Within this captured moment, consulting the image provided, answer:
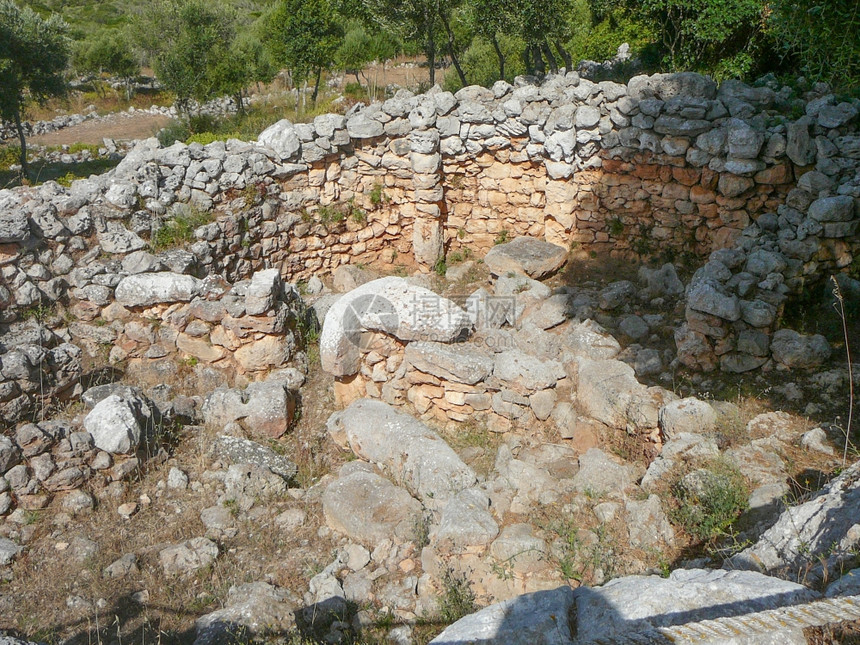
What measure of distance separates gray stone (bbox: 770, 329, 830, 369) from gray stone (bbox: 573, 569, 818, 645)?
373 cm

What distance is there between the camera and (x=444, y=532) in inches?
200

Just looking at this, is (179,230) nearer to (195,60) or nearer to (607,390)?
(607,390)

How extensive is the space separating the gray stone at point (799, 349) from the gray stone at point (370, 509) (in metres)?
3.70

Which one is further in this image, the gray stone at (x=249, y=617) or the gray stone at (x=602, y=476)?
the gray stone at (x=602, y=476)

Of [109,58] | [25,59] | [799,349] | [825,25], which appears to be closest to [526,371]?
[799,349]

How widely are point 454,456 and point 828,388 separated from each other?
11.0ft

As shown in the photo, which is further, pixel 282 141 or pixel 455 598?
pixel 282 141

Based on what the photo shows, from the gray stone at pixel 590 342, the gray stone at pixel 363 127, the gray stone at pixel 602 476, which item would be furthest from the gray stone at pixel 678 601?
the gray stone at pixel 363 127

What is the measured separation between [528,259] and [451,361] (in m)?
3.26

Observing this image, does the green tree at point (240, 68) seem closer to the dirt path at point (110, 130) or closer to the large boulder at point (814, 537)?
the dirt path at point (110, 130)

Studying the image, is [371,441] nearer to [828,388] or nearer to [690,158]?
[828,388]

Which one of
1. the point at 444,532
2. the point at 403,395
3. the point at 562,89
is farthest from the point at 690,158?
the point at 444,532

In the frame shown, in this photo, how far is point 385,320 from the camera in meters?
6.96

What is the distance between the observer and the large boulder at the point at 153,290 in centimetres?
813
